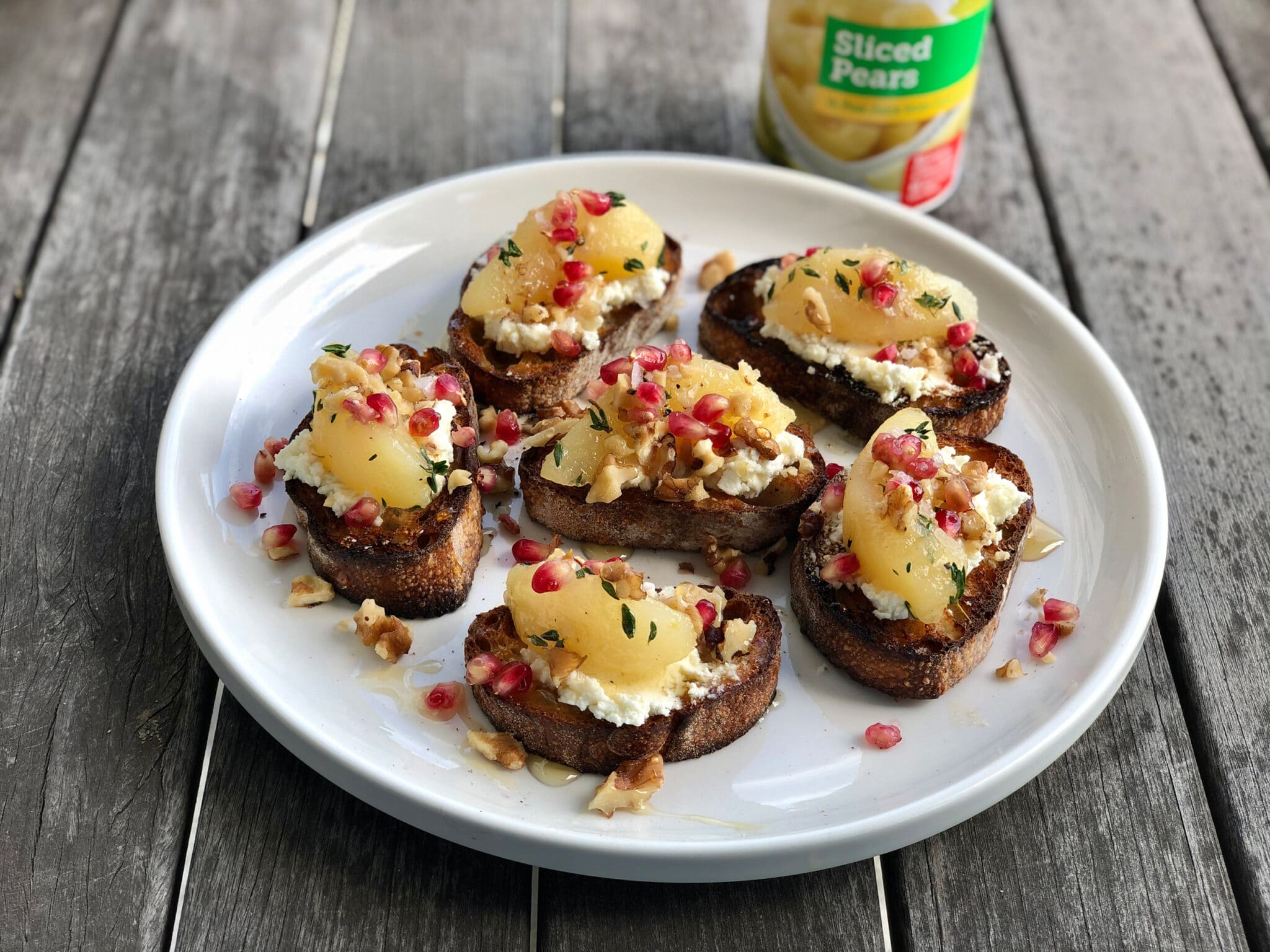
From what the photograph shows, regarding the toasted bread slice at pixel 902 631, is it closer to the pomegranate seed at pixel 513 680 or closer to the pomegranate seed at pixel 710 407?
the pomegranate seed at pixel 710 407

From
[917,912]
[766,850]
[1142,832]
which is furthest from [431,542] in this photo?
[1142,832]

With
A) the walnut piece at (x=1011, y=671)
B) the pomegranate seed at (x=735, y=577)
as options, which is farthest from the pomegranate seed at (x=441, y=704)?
the walnut piece at (x=1011, y=671)

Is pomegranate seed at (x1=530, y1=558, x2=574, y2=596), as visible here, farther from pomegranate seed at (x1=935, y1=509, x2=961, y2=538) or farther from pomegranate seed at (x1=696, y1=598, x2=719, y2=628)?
pomegranate seed at (x1=935, y1=509, x2=961, y2=538)

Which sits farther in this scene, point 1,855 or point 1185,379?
point 1185,379

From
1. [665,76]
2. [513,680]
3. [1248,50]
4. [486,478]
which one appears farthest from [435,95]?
[1248,50]

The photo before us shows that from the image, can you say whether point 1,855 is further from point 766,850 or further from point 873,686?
point 873,686
